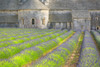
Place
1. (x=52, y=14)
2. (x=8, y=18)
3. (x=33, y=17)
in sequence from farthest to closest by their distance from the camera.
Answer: (x=8, y=18) → (x=52, y=14) → (x=33, y=17)

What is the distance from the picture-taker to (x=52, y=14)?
39.6 m

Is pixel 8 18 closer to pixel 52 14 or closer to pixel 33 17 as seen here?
pixel 33 17

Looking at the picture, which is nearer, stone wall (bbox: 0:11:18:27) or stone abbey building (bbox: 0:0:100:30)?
stone abbey building (bbox: 0:0:100:30)

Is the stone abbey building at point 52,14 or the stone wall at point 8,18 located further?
the stone wall at point 8,18

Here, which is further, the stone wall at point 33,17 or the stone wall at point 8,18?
the stone wall at point 8,18

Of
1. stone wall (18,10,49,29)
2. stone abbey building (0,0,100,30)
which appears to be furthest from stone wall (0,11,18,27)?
stone wall (18,10,49,29)

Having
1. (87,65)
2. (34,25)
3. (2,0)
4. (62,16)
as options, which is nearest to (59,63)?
(87,65)

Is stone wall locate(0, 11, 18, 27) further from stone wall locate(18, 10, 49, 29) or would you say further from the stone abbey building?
stone wall locate(18, 10, 49, 29)

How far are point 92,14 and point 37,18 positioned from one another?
1226cm

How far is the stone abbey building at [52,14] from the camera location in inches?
1428

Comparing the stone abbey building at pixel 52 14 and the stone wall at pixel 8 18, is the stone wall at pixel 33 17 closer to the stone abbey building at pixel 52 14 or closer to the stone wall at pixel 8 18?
the stone abbey building at pixel 52 14

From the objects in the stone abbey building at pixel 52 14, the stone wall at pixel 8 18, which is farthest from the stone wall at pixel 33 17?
the stone wall at pixel 8 18

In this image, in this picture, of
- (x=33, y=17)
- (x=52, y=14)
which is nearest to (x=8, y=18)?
(x=33, y=17)

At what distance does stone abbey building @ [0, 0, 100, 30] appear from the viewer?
36281mm
